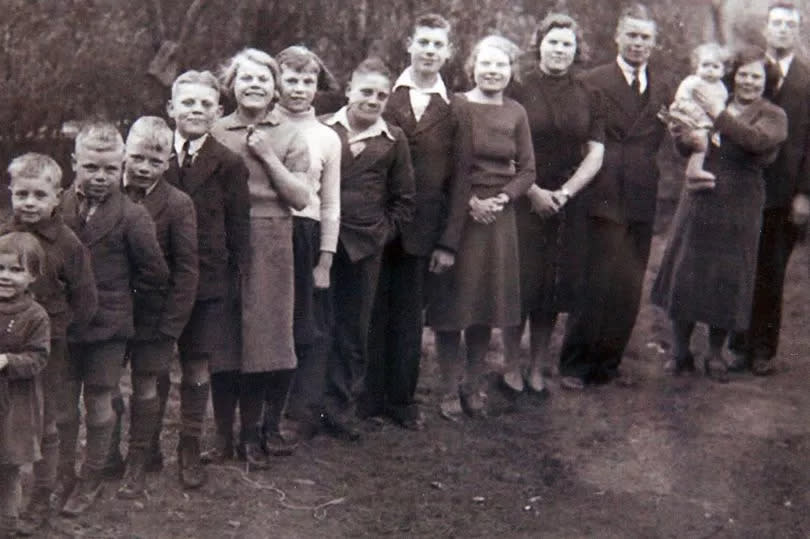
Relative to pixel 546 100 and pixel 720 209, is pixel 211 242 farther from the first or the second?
pixel 720 209

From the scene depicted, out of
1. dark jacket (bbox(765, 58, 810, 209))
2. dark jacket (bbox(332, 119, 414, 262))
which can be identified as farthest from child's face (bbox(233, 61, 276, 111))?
dark jacket (bbox(765, 58, 810, 209))

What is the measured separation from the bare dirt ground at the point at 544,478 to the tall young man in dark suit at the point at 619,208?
24 centimetres

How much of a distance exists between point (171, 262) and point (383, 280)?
1532mm

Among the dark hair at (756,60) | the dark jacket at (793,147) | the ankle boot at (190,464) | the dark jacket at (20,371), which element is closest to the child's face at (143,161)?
the dark jacket at (20,371)

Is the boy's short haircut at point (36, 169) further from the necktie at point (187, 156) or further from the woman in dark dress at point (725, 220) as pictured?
the woman in dark dress at point (725, 220)

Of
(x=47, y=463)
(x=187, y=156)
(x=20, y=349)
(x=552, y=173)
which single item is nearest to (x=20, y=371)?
(x=20, y=349)

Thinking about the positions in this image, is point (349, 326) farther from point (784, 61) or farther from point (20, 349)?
point (784, 61)

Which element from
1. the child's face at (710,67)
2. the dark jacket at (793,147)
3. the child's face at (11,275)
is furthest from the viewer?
the dark jacket at (793,147)

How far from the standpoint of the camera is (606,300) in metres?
7.53

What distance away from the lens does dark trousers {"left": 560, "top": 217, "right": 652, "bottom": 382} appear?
7422mm

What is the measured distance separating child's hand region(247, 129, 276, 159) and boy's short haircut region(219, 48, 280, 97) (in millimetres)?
224

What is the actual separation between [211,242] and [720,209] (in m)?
3.13

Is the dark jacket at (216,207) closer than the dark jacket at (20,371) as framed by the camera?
No

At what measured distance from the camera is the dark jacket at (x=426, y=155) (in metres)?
6.50
